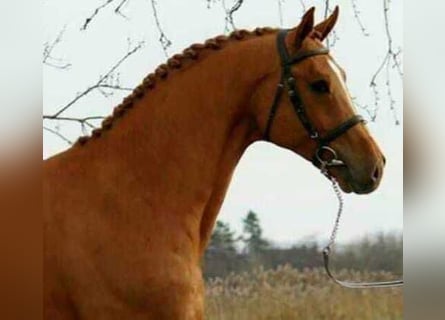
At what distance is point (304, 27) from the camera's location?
1464 mm

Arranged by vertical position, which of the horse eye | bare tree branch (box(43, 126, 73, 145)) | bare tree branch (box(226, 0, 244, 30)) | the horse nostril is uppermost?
bare tree branch (box(226, 0, 244, 30))

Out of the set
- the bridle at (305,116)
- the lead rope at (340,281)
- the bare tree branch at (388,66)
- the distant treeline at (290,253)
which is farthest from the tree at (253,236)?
the bare tree branch at (388,66)

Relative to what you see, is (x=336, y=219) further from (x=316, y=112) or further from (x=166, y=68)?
(x=166, y=68)

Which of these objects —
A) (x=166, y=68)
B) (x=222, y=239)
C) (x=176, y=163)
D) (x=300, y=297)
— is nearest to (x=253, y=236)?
(x=222, y=239)

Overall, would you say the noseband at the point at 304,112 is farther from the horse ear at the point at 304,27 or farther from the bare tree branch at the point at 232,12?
the bare tree branch at the point at 232,12

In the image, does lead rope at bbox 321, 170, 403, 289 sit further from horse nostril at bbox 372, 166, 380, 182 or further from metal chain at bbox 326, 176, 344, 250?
horse nostril at bbox 372, 166, 380, 182

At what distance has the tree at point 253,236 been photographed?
1.68m

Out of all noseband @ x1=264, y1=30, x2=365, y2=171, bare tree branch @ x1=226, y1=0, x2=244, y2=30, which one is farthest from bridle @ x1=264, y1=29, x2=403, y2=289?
bare tree branch @ x1=226, y1=0, x2=244, y2=30

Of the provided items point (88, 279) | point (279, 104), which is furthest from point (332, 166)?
point (88, 279)

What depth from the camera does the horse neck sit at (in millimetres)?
1462

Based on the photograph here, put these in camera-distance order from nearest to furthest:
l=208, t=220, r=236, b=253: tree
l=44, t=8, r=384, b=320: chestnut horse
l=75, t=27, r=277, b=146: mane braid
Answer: l=44, t=8, r=384, b=320: chestnut horse
l=75, t=27, r=277, b=146: mane braid
l=208, t=220, r=236, b=253: tree

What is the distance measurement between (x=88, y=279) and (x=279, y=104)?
1.64 ft

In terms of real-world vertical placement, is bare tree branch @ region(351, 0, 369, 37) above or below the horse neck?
above

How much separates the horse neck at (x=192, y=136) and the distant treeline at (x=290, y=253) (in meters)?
0.17
